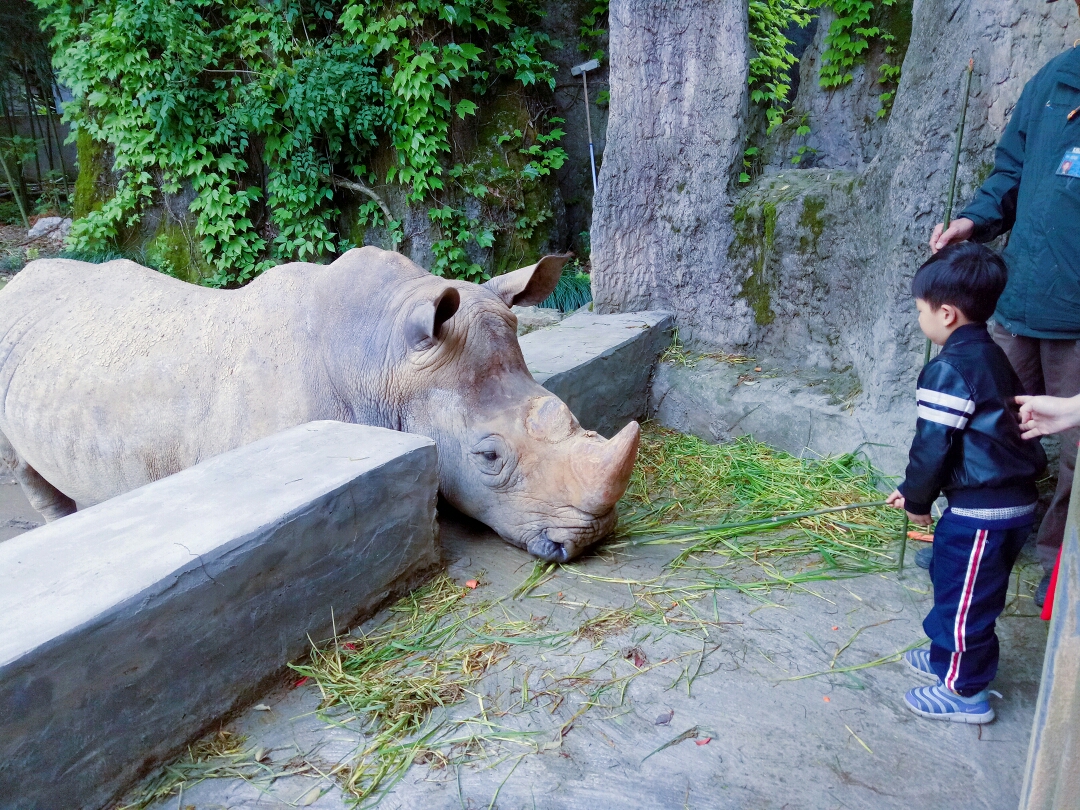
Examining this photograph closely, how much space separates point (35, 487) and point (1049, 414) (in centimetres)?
506

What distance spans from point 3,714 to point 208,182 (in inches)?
365

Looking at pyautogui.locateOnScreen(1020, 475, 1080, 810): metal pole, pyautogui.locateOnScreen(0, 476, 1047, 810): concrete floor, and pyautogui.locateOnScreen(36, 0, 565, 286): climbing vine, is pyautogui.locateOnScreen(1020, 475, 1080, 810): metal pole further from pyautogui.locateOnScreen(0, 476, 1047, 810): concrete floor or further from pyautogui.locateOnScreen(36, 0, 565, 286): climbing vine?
pyautogui.locateOnScreen(36, 0, 565, 286): climbing vine

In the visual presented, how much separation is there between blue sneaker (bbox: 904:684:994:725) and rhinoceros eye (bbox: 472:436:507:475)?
1.64 m

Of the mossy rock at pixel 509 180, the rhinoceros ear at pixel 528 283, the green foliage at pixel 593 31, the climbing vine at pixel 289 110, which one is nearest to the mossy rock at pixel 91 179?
the climbing vine at pixel 289 110

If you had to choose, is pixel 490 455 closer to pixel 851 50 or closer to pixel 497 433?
pixel 497 433

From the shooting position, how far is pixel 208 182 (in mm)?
9898

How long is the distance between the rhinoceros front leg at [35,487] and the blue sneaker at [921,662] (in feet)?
14.8

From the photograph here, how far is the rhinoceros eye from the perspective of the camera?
127 inches

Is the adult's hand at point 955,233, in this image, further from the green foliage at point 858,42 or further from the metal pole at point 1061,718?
the green foliage at point 858,42

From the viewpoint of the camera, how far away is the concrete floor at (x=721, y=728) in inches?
83.8

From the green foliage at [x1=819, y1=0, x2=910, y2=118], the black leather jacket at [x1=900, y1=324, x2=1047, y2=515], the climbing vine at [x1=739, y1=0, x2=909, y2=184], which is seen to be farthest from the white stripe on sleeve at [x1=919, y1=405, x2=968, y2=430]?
the green foliage at [x1=819, y1=0, x2=910, y2=118]

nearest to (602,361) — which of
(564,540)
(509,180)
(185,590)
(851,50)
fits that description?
(564,540)

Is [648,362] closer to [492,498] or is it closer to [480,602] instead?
[492,498]

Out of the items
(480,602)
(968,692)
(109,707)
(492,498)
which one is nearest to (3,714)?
(109,707)
